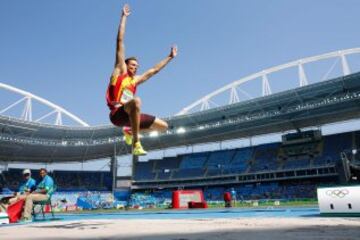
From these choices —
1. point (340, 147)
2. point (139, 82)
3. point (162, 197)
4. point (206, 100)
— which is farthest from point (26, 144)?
point (139, 82)

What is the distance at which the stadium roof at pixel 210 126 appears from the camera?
130 feet

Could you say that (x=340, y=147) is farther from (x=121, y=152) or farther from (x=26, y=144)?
(x=26, y=144)

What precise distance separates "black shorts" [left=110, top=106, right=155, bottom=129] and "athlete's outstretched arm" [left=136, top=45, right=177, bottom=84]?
71 cm

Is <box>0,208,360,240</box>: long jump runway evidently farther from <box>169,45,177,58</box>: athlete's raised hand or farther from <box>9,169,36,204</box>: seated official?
<box>9,169,36,204</box>: seated official

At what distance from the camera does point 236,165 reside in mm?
50594

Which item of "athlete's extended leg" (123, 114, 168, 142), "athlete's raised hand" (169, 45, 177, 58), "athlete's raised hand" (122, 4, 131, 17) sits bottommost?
"athlete's extended leg" (123, 114, 168, 142)

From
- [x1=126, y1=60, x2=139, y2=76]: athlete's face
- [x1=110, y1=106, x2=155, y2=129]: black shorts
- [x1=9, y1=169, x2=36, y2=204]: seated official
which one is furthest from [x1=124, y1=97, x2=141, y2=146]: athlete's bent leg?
[x1=9, y1=169, x2=36, y2=204]: seated official

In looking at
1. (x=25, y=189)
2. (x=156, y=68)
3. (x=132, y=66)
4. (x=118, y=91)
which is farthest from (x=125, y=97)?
(x=25, y=189)

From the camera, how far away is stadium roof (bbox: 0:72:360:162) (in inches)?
1563

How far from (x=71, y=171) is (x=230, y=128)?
28290 mm

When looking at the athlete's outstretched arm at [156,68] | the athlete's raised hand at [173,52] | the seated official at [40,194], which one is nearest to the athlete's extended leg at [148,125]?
the athlete's outstretched arm at [156,68]

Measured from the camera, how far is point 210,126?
48.2 metres

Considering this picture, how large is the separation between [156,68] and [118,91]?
3.90 feet

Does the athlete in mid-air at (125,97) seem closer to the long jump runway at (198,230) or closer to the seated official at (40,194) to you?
the long jump runway at (198,230)
